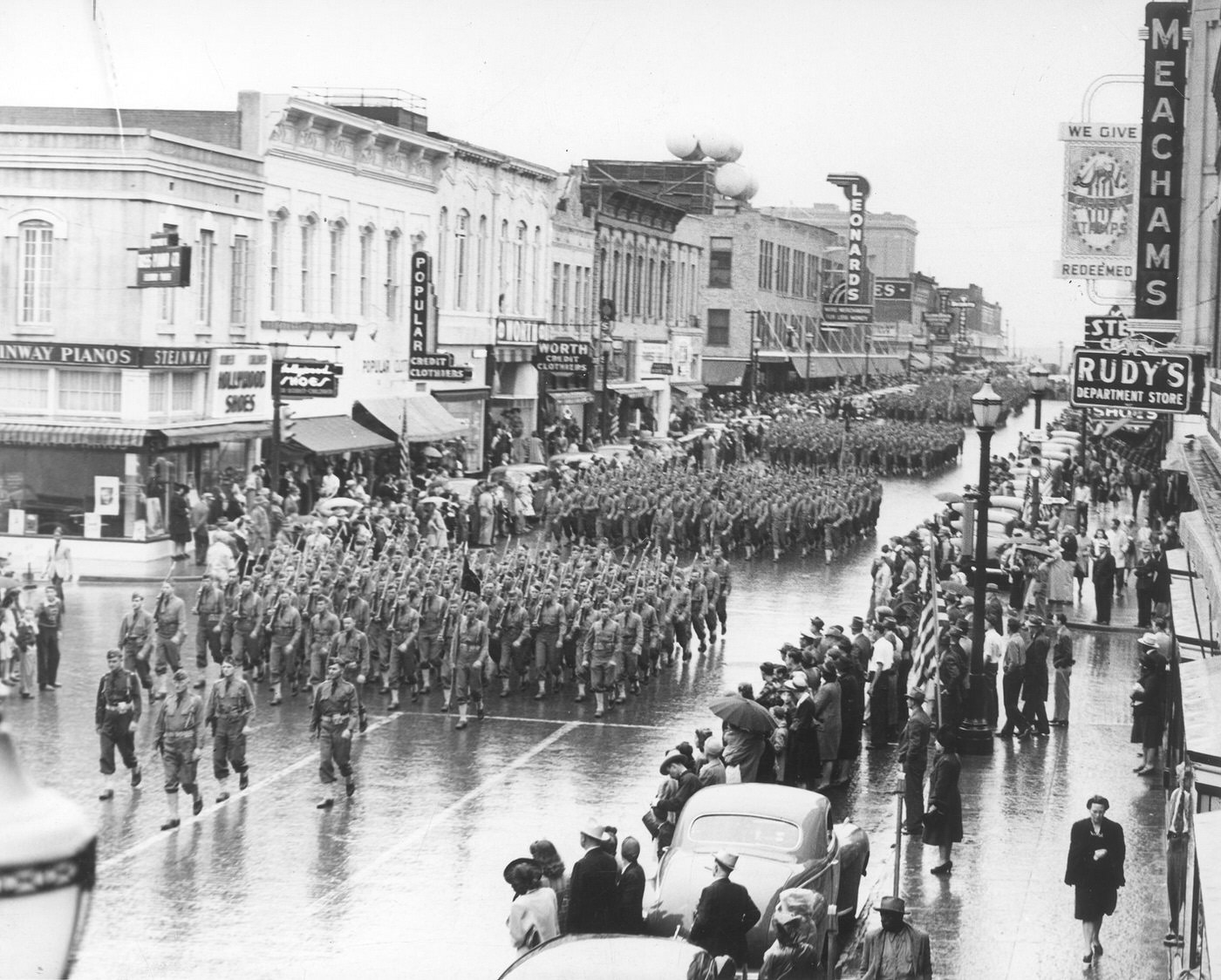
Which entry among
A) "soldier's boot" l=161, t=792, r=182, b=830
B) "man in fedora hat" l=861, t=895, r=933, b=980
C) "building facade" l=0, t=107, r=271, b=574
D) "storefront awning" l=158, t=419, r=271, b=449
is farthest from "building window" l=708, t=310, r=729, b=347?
"man in fedora hat" l=861, t=895, r=933, b=980

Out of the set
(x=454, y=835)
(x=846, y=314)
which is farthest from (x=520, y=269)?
(x=454, y=835)

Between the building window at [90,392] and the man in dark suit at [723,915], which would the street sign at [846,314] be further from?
the man in dark suit at [723,915]

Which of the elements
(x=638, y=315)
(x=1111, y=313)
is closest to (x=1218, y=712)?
(x=1111, y=313)

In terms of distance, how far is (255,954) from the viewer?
42.1ft

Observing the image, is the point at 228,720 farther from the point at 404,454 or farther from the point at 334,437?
the point at 404,454

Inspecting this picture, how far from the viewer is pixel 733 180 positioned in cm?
10556

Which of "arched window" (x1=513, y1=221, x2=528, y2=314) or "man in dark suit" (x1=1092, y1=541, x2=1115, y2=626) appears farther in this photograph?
"arched window" (x1=513, y1=221, x2=528, y2=314)

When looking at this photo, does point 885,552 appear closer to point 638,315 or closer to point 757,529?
point 757,529

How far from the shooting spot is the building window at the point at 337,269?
4578 centimetres

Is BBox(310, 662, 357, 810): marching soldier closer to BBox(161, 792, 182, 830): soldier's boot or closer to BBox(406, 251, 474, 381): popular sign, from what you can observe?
BBox(161, 792, 182, 830): soldier's boot

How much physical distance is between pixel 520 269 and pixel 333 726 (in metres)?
43.7

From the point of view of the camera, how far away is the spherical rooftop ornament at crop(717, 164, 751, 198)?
10556cm

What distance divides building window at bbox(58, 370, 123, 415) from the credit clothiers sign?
18538 millimetres

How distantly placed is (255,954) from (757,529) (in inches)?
1126
